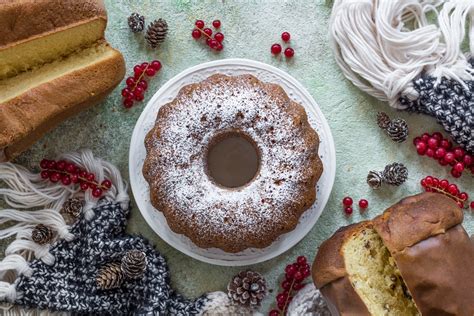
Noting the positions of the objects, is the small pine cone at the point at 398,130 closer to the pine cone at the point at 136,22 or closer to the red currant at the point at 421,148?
the red currant at the point at 421,148

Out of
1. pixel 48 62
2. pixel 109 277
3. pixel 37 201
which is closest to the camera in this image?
pixel 48 62

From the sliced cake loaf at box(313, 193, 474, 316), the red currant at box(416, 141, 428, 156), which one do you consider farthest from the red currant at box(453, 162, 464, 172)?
the sliced cake loaf at box(313, 193, 474, 316)

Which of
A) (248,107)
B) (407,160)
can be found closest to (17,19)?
(248,107)

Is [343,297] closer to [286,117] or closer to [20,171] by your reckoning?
[286,117]

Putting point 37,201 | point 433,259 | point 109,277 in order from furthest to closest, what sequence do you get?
1. point 37,201
2. point 109,277
3. point 433,259

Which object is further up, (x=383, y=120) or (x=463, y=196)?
(x=383, y=120)

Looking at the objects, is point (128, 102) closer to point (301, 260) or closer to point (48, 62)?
point (48, 62)

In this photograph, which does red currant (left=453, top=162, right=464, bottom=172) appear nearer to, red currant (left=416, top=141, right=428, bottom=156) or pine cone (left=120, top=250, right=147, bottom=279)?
red currant (left=416, top=141, right=428, bottom=156)

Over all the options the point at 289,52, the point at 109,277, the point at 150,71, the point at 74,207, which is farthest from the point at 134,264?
the point at 289,52

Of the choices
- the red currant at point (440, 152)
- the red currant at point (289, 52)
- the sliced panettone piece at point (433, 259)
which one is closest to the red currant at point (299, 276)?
the sliced panettone piece at point (433, 259)
